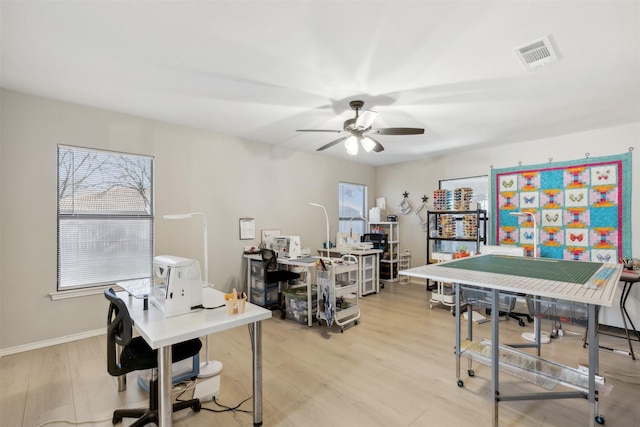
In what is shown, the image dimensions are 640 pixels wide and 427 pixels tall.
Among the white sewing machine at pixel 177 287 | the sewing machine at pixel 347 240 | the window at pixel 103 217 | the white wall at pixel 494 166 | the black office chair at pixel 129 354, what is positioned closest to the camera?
the black office chair at pixel 129 354

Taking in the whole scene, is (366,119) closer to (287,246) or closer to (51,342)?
(287,246)

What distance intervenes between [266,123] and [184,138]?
114 cm

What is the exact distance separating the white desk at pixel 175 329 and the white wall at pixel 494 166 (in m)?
4.47

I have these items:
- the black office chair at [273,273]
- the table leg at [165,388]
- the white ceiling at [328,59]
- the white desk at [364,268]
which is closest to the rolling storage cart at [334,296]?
the black office chair at [273,273]

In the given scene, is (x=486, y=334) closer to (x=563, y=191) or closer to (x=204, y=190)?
(x=563, y=191)

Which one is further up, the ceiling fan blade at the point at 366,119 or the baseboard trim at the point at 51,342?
the ceiling fan blade at the point at 366,119

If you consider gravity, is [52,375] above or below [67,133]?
below

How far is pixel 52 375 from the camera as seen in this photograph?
240cm

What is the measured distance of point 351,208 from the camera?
6.20m

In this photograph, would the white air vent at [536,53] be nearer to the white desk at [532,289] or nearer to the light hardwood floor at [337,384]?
the white desk at [532,289]

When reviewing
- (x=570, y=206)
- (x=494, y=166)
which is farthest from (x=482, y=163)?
(x=570, y=206)

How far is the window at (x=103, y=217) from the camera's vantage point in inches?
120

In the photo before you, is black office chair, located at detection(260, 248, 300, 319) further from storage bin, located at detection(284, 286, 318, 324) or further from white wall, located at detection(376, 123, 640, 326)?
white wall, located at detection(376, 123, 640, 326)

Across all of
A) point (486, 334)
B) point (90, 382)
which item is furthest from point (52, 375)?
point (486, 334)
